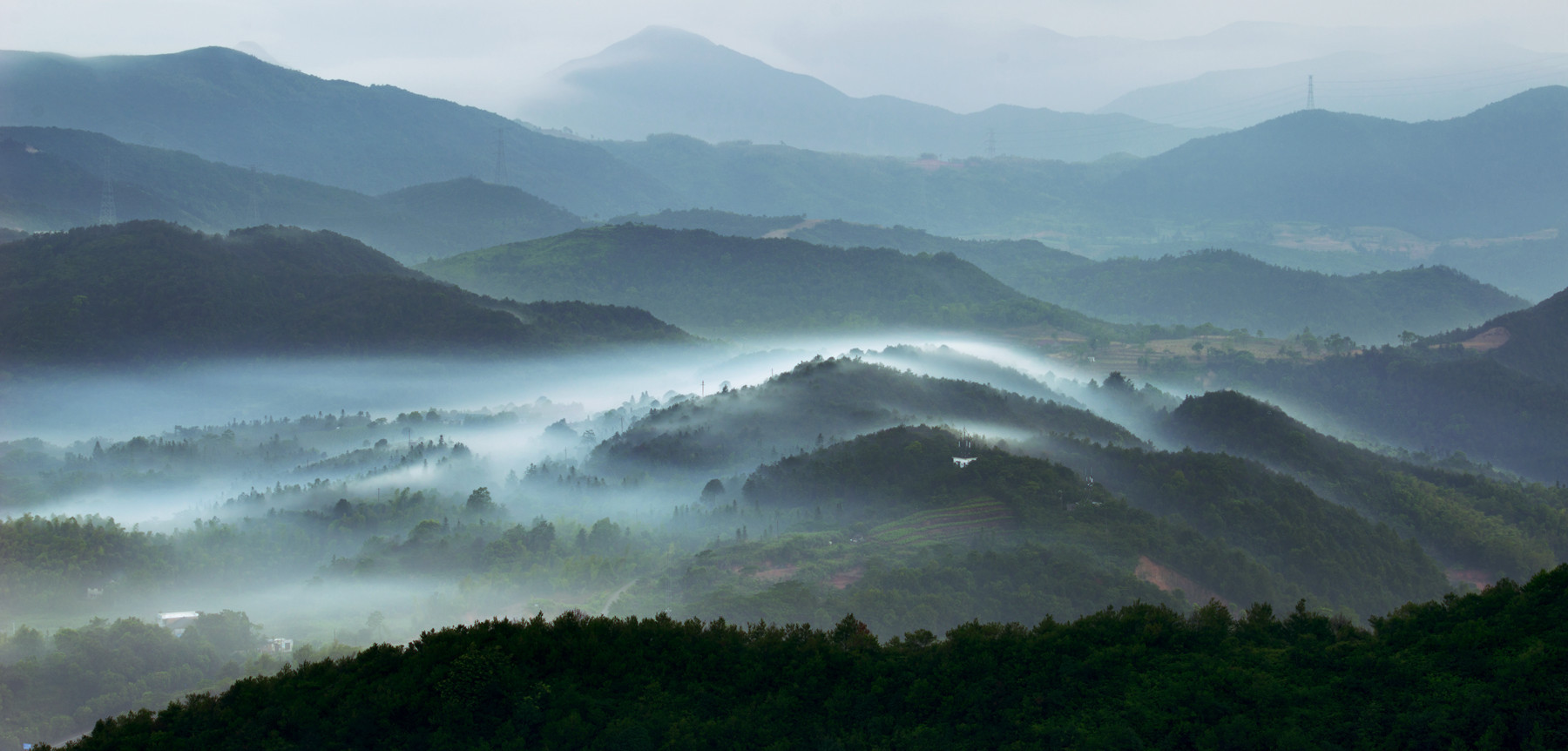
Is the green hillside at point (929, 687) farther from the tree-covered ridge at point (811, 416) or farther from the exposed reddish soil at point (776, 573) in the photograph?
the tree-covered ridge at point (811, 416)

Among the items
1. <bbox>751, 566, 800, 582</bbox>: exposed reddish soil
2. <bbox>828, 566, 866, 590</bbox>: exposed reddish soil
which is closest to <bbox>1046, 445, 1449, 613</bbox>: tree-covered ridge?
<bbox>828, 566, 866, 590</bbox>: exposed reddish soil

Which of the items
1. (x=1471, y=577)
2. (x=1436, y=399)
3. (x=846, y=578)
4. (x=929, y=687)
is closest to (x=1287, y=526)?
(x=1471, y=577)

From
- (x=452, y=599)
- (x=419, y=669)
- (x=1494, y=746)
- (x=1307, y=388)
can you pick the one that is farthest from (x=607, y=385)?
(x=1494, y=746)

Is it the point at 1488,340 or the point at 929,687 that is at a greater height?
the point at 1488,340

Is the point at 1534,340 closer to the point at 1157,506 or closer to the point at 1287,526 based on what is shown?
the point at 1287,526

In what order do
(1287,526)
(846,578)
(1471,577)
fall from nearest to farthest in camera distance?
(846,578) < (1287,526) < (1471,577)

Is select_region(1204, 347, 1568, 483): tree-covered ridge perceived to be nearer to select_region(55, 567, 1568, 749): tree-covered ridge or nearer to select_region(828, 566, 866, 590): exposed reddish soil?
select_region(828, 566, 866, 590): exposed reddish soil

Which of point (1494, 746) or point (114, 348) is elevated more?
point (114, 348)

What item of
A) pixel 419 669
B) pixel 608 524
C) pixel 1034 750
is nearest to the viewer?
pixel 1034 750

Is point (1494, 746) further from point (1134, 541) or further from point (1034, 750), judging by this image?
point (1134, 541)
